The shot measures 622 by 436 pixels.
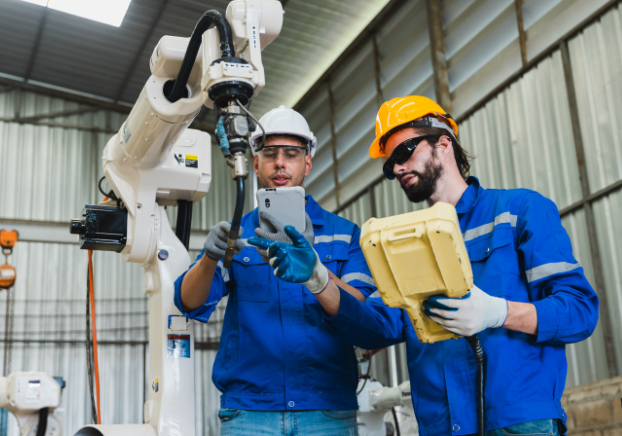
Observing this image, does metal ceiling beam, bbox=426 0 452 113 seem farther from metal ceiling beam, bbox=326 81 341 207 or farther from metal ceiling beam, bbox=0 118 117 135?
metal ceiling beam, bbox=0 118 117 135

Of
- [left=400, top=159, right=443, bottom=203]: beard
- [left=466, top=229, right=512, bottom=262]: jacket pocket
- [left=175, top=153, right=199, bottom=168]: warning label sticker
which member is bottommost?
[left=466, top=229, right=512, bottom=262]: jacket pocket

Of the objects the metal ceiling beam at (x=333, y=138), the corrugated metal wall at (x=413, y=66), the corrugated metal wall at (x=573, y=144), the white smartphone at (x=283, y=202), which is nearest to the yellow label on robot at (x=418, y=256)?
the white smartphone at (x=283, y=202)

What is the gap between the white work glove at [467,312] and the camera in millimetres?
1661

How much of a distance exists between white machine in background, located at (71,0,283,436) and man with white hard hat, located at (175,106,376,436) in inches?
9.2

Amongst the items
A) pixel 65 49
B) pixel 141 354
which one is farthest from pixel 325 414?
pixel 65 49

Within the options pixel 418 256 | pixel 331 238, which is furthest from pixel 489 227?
pixel 331 238

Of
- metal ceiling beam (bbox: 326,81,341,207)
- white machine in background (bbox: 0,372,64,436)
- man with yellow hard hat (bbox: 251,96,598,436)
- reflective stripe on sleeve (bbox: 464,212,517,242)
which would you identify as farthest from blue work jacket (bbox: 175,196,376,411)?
metal ceiling beam (bbox: 326,81,341,207)

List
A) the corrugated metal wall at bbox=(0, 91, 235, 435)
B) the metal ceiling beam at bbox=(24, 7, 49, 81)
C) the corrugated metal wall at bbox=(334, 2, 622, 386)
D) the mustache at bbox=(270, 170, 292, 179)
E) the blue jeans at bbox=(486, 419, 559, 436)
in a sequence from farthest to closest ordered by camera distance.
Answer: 1. the corrugated metal wall at bbox=(0, 91, 235, 435)
2. the metal ceiling beam at bbox=(24, 7, 49, 81)
3. the corrugated metal wall at bbox=(334, 2, 622, 386)
4. the mustache at bbox=(270, 170, 292, 179)
5. the blue jeans at bbox=(486, 419, 559, 436)

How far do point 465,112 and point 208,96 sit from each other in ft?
20.9

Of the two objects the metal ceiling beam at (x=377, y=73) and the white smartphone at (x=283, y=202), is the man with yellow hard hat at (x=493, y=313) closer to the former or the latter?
the white smartphone at (x=283, y=202)

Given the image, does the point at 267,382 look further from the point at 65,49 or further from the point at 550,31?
the point at 65,49

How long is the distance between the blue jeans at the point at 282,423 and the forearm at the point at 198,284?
0.42 m

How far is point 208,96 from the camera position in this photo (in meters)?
1.95

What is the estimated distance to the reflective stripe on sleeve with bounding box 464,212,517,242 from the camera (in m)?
1.97
